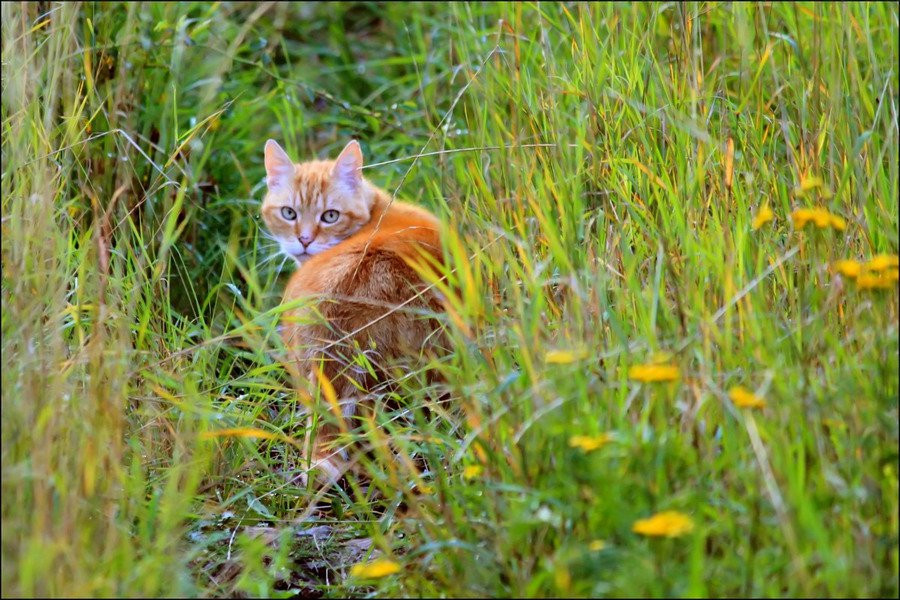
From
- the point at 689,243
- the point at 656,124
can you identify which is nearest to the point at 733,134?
the point at 656,124

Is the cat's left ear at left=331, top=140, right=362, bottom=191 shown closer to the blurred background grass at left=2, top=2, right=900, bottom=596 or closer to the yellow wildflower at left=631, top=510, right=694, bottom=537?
the blurred background grass at left=2, top=2, right=900, bottom=596

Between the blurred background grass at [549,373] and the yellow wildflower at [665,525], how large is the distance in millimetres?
46

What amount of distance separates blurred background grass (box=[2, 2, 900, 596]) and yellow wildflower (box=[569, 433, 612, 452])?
22 mm

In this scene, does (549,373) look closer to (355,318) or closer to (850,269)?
(850,269)

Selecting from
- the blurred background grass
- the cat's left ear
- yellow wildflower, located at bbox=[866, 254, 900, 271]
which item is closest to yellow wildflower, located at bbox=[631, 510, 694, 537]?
the blurred background grass

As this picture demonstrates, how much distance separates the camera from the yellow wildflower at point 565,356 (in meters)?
1.91

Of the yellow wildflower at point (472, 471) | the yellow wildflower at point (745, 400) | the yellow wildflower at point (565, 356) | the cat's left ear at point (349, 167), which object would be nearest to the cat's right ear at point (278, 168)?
the cat's left ear at point (349, 167)

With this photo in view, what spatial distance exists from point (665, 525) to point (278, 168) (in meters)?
2.55

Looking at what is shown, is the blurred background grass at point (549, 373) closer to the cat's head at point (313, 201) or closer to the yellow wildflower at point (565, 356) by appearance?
the yellow wildflower at point (565, 356)

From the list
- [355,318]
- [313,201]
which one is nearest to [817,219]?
[355,318]

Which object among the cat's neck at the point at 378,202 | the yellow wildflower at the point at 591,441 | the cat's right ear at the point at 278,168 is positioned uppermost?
the yellow wildflower at the point at 591,441

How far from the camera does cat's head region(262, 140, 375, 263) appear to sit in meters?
3.81

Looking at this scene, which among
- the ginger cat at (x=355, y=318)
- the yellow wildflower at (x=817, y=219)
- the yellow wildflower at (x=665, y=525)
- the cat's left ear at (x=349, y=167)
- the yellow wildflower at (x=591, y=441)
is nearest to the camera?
the yellow wildflower at (x=665, y=525)

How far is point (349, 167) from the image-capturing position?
3750mm
